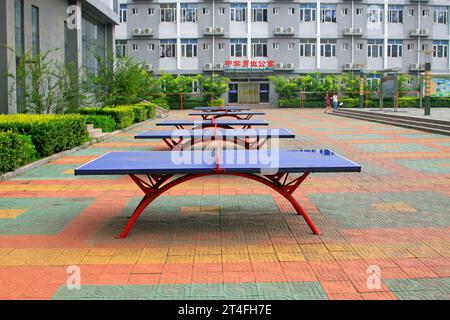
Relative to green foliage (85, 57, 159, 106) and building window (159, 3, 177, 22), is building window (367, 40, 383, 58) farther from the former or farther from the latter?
green foliage (85, 57, 159, 106)

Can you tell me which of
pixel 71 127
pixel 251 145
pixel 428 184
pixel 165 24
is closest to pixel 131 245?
pixel 428 184

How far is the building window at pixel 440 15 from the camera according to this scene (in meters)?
49.9

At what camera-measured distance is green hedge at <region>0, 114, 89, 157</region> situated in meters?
12.3

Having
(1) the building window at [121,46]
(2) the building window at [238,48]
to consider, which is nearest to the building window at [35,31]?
(1) the building window at [121,46]

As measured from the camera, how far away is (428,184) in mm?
9406

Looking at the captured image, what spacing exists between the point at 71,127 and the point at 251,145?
4.86 metres

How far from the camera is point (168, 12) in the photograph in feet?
159

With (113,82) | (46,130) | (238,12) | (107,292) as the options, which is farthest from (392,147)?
(238,12)

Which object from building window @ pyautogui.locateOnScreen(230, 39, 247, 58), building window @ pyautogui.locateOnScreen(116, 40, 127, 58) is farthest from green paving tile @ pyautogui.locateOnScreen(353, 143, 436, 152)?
building window @ pyautogui.locateOnScreen(116, 40, 127, 58)

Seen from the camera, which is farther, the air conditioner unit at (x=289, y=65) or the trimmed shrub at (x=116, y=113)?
the air conditioner unit at (x=289, y=65)

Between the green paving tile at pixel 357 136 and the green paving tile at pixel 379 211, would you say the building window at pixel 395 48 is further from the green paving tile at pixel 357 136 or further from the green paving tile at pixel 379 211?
the green paving tile at pixel 379 211

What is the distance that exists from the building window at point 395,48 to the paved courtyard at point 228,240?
1645 inches

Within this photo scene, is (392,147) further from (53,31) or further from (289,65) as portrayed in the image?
(289,65)

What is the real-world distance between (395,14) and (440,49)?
4.91 m
